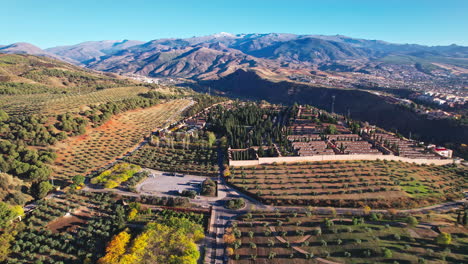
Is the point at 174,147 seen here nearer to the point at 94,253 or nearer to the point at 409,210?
the point at 94,253

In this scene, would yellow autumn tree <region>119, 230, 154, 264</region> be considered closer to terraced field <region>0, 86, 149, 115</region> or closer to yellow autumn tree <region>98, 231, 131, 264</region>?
yellow autumn tree <region>98, 231, 131, 264</region>

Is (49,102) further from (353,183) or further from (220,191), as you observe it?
(353,183)

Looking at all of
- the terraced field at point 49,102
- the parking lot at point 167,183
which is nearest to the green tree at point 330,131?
the parking lot at point 167,183

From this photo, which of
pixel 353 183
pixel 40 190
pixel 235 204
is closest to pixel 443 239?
pixel 353 183

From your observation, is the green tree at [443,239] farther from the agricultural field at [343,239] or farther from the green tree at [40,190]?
the green tree at [40,190]

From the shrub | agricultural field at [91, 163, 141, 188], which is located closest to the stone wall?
the shrub

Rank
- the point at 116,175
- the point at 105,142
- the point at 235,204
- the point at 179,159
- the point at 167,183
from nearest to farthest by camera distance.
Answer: the point at 235,204 → the point at 167,183 → the point at 116,175 → the point at 179,159 → the point at 105,142
